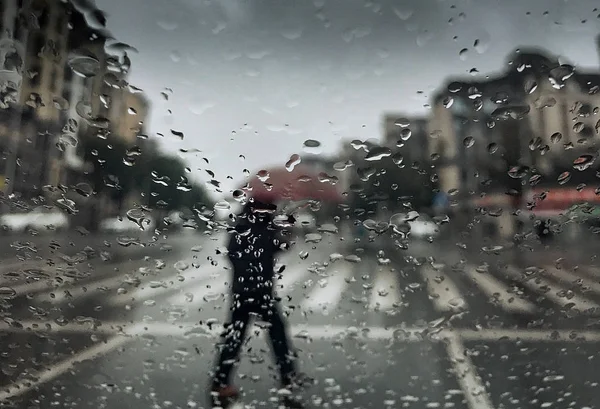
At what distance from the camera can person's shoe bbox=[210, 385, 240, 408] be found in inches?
64.7

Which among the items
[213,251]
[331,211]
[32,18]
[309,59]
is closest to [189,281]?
[213,251]

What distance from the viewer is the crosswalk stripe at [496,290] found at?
1.71 m

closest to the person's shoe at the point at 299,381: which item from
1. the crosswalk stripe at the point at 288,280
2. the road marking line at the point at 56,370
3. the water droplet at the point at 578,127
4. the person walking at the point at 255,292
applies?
the person walking at the point at 255,292

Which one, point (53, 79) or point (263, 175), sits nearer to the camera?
point (263, 175)

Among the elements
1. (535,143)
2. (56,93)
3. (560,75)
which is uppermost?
(56,93)

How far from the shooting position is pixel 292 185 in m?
1.74

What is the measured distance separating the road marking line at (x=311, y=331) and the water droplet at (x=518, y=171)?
0.55 metres

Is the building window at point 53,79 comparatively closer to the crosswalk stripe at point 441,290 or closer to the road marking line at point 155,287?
the road marking line at point 155,287

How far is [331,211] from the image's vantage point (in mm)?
1731

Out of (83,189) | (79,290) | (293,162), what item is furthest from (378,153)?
(79,290)

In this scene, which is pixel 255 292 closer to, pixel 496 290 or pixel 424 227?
pixel 424 227

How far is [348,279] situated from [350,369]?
0.34 metres

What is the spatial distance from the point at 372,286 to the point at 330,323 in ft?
0.70

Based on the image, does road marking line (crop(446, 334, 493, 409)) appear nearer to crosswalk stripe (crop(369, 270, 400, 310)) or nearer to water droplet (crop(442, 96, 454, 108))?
crosswalk stripe (crop(369, 270, 400, 310))
